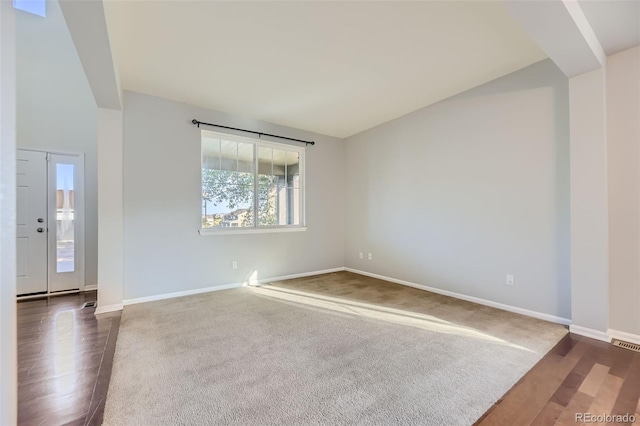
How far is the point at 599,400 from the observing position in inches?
69.0

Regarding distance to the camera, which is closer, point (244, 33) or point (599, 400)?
point (599, 400)

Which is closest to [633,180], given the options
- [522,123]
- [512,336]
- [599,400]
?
[522,123]

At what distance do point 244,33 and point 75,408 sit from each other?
3.02m

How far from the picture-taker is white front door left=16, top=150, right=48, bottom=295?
3.97 metres

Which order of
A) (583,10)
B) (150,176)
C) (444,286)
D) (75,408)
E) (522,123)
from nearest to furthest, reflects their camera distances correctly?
(75,408) → (583,10) → (522,123) → (150,176) → (444,286)

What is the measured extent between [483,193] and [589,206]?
1.06 meters

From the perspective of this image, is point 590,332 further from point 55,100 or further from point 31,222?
point 55,100

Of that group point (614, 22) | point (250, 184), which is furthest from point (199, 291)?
point (614, 22)

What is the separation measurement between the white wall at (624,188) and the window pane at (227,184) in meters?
4.24

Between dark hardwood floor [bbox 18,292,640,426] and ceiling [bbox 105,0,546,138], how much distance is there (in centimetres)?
248

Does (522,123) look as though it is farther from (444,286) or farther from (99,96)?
(99,96)

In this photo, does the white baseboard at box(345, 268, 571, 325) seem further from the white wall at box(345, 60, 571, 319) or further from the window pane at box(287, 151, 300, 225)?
the window pane at box(287, 151, 300, 225)

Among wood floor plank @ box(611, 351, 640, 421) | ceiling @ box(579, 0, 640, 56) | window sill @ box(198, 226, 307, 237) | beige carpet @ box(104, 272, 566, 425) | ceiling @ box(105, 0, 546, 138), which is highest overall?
ceiling @ box(105, 0, 546, 138)
